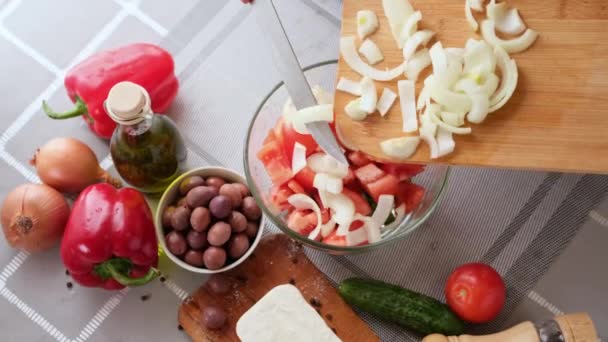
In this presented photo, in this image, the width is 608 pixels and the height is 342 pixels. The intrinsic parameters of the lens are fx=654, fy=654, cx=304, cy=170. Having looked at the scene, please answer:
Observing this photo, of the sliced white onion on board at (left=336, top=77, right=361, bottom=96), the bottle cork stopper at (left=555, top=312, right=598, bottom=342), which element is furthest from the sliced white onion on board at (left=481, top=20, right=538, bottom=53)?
the bottle cork stopper at (left=555, top=312, right=598, bottom=342)

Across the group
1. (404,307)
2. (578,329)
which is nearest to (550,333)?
(578,329)

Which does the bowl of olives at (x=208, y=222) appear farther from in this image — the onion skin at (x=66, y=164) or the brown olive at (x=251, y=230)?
the onion skin at (x=66, y=164)

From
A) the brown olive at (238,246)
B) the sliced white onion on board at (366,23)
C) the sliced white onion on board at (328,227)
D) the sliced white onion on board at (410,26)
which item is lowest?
the sliced white onion on board at (328,227)

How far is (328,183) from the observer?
1.11 meters

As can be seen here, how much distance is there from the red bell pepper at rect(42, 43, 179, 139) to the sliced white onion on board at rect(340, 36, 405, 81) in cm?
47

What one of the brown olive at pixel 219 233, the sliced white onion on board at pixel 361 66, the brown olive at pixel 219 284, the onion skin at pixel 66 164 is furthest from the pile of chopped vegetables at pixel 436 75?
the onion skin at pixel 66 164

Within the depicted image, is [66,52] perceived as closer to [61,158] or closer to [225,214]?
[61,158]

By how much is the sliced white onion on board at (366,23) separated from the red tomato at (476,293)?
0.47 metres

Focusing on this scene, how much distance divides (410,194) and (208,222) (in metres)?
0.37

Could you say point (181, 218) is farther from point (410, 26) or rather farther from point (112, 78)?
point (410, 26)

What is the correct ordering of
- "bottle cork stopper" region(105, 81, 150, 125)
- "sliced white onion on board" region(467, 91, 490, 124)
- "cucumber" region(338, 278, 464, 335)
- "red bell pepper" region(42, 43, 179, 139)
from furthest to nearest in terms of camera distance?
"red bell pepper" region(42, 43, 179, 139) → "cucumber" region(338, 278, 464, 335) → "bottle cork stopper" region(105, 81, 150, 125) → "sliced white onion on board" region(467, 91, 490, 124)

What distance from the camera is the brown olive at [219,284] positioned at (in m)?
1.22

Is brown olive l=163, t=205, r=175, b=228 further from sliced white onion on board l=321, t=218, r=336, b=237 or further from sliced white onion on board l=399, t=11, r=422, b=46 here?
sliced white onion on board l=399, t=11, r=422, b=46

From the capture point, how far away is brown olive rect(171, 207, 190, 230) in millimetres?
1177
